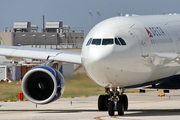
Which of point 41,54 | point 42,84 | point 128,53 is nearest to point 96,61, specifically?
point 128,53

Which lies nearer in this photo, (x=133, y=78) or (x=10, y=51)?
(x=133, y=78)

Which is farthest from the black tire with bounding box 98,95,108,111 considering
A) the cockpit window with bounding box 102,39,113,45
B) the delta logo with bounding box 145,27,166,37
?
the cockpit window with bounding box 102,39,113,45

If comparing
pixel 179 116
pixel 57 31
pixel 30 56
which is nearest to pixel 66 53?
pixel 30 56

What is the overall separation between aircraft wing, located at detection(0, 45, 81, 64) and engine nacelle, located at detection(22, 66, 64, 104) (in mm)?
1604

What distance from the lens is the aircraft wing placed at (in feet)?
92.9

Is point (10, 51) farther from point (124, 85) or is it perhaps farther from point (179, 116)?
point (179, 116)

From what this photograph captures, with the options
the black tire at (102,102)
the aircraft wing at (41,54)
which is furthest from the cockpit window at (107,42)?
the black tire at (102,102)

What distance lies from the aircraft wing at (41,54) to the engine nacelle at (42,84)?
160 cm

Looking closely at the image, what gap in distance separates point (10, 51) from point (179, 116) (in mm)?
10212

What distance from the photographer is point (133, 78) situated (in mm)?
24344

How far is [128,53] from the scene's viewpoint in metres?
23.5

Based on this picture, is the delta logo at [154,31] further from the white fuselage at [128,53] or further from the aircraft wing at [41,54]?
the aircraft wing at [41,54]

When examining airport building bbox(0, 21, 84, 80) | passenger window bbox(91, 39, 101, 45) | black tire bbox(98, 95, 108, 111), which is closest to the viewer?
passenger window bbox(91, 39, 101, 45)

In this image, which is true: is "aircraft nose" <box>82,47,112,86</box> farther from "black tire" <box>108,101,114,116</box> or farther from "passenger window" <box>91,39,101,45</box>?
"black tire" <box>108,101,114,116</box>
